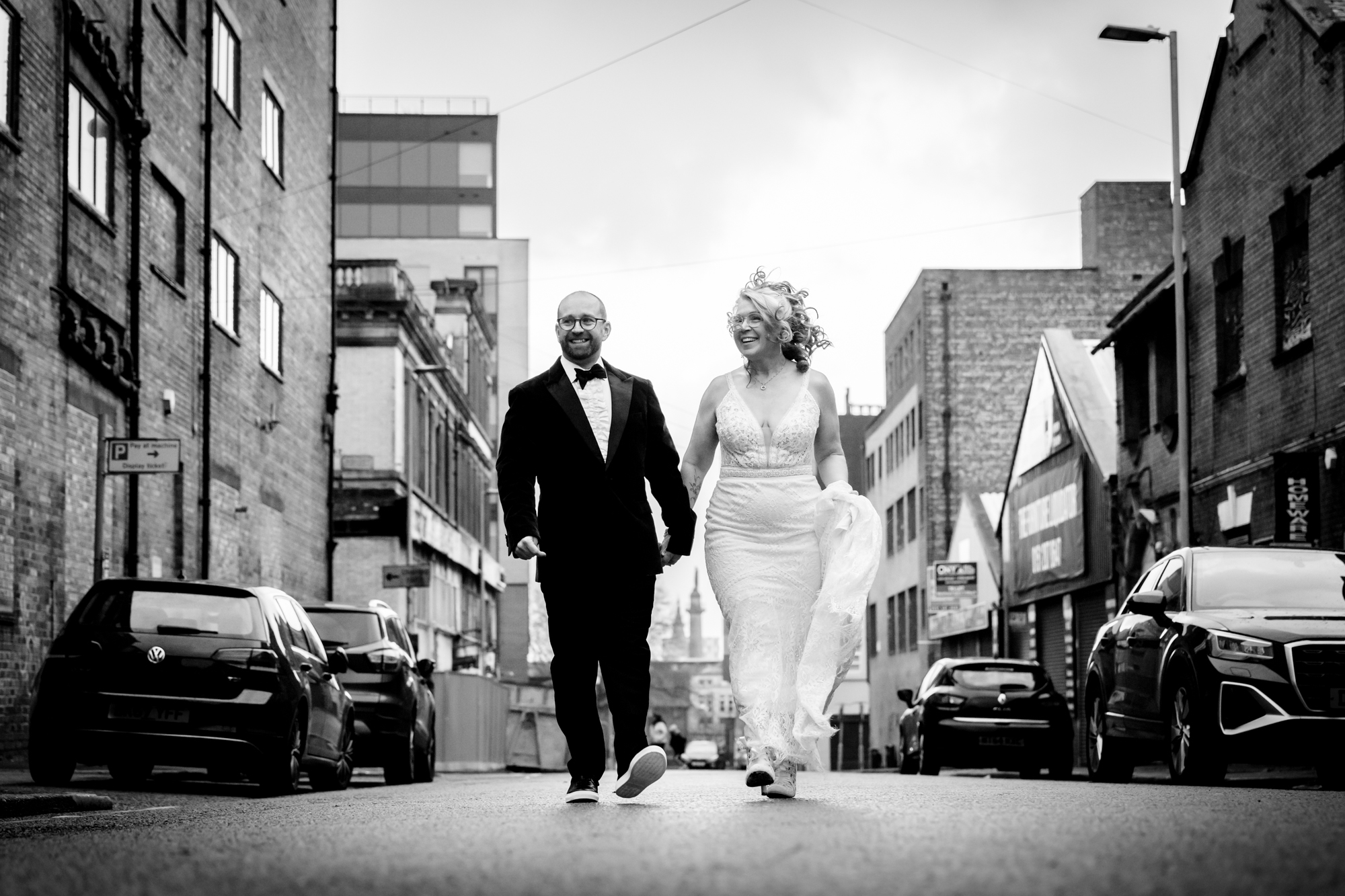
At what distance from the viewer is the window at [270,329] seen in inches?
1176

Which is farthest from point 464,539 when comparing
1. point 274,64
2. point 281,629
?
point 281,629

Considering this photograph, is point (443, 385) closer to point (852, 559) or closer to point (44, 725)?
point (44, 725)

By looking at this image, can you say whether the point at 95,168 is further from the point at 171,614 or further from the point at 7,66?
the point at 171,614

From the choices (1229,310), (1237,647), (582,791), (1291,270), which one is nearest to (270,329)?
(1229,310)

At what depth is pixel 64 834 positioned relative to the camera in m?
7.25

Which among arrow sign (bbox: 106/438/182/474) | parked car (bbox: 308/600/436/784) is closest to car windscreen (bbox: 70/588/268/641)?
arrow sign (bbox: 106/438/182/474)

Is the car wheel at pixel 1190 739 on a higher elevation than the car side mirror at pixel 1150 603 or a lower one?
lower

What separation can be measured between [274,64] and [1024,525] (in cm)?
1838

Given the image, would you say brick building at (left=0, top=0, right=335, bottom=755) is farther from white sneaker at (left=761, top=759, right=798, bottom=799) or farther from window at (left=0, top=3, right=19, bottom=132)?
white sneaker at (left=761, top=759, right=798, bottom=799)

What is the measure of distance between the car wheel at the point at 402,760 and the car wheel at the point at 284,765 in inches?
173

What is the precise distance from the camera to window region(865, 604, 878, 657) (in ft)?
231

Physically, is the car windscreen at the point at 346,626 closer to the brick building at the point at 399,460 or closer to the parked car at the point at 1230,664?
the parked car at the point at 1230,664

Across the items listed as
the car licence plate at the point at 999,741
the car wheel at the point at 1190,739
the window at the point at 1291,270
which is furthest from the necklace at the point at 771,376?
the window at the point at 1291,270

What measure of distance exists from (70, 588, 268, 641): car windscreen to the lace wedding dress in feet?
15.7
